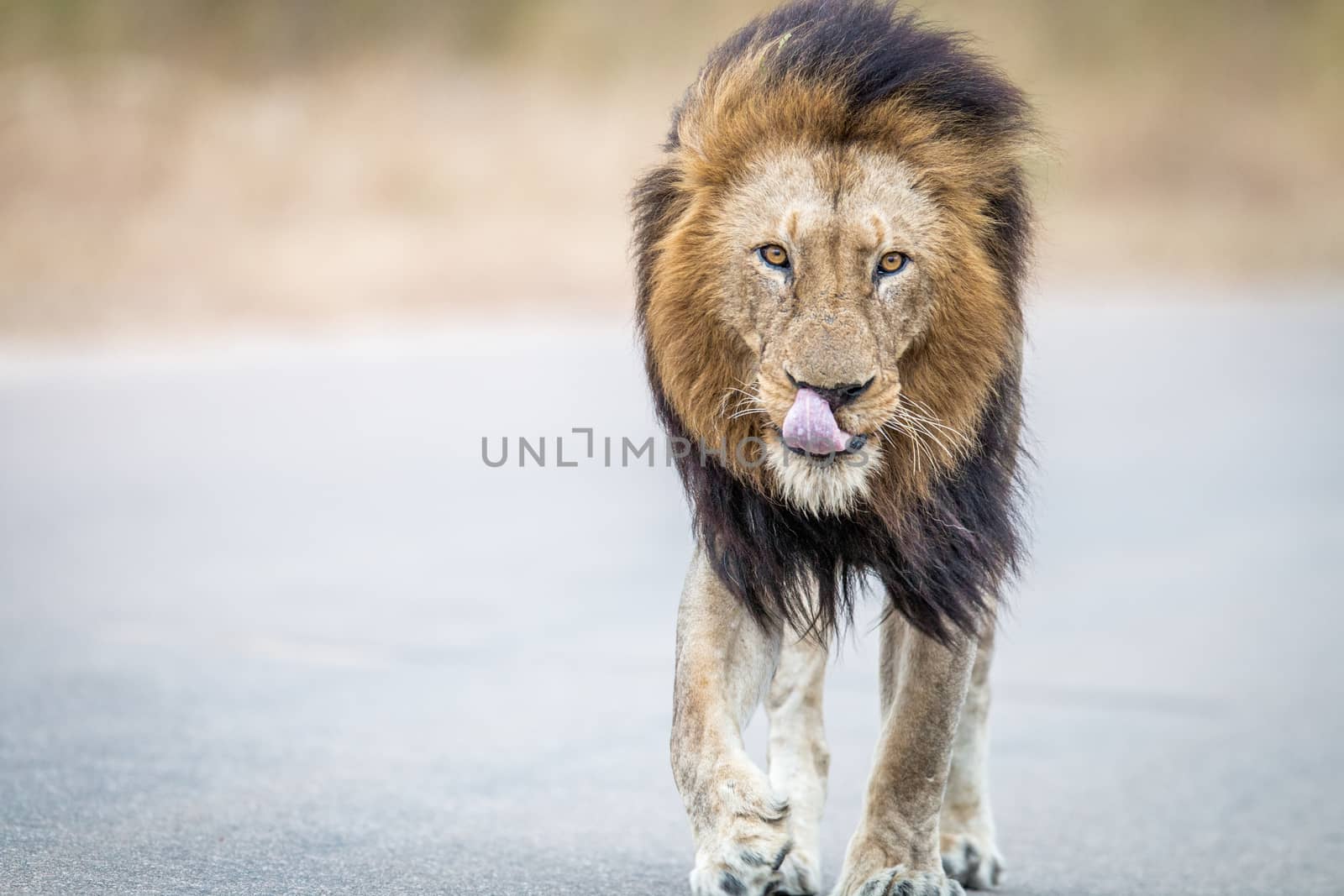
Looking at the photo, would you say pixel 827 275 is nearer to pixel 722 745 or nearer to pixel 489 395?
pixel 722 745

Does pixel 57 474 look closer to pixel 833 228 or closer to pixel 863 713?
pixel 863 713


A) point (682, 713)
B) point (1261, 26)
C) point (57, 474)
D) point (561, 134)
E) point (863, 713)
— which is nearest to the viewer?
point (682, 713)

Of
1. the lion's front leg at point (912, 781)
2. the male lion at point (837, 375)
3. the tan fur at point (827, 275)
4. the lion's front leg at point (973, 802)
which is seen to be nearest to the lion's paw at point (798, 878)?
the male lion at point (837, 375)

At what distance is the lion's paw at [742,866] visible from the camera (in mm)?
3004

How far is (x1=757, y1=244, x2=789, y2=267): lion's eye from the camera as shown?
3.14m

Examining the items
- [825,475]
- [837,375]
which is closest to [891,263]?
[837,375]

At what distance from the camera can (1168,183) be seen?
22.7m

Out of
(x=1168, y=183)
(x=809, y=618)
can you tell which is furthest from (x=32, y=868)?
(x=1168, y=183)

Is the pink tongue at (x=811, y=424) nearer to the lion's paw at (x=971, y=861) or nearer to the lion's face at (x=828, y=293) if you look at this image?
the lion's face at (x=828, y=293)

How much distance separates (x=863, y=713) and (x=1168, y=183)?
18.0m

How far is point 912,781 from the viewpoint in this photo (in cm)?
340

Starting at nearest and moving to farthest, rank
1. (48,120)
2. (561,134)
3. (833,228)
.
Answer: (833,228), (48,120), (561,134)

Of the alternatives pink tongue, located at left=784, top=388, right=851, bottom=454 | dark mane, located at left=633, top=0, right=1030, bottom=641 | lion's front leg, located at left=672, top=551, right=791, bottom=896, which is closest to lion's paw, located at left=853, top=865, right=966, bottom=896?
lion's front leg, located at left=672, top=551, right=791, bottom=896

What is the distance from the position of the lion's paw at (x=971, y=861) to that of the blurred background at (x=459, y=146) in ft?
40.8
